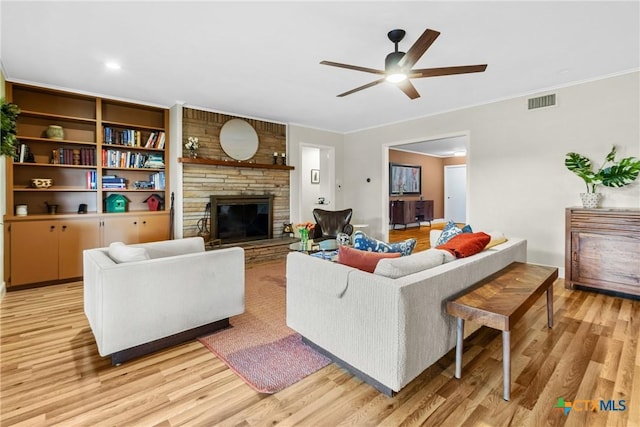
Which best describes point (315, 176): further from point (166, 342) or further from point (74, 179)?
point (166, 342)

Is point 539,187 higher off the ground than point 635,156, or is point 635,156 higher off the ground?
point 635,156

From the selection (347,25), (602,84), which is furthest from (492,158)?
(347,25)

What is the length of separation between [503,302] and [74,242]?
15.5 ft

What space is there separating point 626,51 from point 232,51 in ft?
12.5

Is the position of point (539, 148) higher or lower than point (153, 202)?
higher

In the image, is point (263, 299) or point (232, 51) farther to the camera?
point (263, 299)

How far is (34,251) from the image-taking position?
146 inches

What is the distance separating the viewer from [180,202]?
471 centimetres

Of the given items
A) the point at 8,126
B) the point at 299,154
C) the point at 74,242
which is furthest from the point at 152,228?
the point at 299,154

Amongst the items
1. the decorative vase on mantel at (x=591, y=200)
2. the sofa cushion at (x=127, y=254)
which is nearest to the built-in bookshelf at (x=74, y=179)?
the sofa cushion at (x=127, y=254)

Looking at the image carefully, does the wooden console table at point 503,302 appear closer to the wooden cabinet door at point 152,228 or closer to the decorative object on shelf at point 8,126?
the decorative object on shelf at point 8,126

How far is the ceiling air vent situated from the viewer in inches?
157

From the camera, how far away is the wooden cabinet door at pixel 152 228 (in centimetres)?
448

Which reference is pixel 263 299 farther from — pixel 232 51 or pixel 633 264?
pixel 633 264
